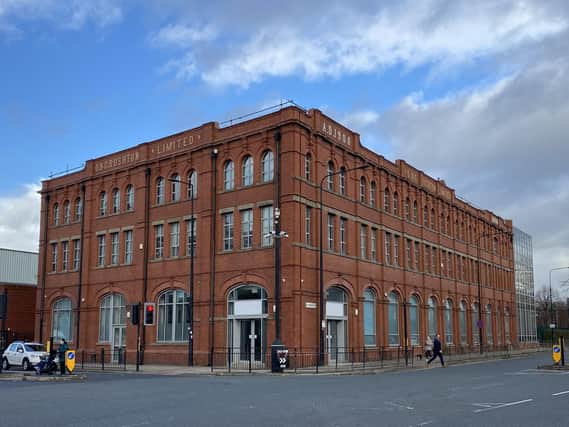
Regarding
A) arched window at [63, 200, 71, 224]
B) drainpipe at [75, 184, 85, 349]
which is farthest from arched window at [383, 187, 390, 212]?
arched window at [63, 200, 71, 224]

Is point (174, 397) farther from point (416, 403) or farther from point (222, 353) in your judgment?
point (222, 353)

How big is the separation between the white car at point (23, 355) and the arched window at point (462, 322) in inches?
1318

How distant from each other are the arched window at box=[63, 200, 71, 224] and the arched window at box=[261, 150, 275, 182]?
18.4m

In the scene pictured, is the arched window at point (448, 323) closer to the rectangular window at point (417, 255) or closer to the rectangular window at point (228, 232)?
the rectangular window at point (417, 255)

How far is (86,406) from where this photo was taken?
1577 centimetres

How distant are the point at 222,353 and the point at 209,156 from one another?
11.5m

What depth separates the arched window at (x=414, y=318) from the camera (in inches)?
1845

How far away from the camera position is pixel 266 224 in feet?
120

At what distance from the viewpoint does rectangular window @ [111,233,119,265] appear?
4447 cm

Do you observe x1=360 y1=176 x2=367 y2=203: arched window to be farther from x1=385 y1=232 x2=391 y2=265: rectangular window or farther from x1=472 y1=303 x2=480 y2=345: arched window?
x1=472 y1=303 x2=480 y2=345: arched window

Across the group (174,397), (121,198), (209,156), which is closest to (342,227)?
(209,156)

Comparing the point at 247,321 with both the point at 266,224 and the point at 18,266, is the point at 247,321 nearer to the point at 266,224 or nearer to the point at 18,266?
the point at 266,224

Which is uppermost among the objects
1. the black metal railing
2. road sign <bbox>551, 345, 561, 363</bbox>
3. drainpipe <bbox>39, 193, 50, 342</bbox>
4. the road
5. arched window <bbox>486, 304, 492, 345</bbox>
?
drainpipe <bbox>39, 193, 50, 342</bbox>

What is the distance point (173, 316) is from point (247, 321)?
5904mm
